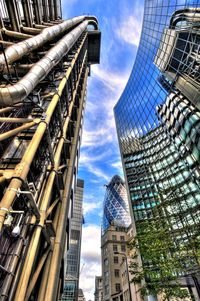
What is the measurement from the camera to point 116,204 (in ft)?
423

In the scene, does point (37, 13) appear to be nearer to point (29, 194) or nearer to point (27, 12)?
point (27, 12)

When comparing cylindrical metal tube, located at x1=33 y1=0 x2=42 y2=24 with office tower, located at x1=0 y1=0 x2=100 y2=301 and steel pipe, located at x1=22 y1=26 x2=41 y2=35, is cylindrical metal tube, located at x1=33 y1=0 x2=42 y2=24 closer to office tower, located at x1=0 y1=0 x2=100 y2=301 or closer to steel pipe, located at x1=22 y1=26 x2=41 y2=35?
office tower, located at x1=0 y1=0 x2=100 y2=301

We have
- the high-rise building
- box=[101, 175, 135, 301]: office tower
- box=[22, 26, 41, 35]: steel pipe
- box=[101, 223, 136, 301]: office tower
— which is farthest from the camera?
box=[101, 175, 135, 301]: office tower

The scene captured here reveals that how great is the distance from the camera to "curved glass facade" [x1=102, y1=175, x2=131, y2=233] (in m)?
121

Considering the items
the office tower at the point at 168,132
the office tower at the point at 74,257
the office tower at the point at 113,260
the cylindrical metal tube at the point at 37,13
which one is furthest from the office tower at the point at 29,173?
the office tower at the point at 74,257

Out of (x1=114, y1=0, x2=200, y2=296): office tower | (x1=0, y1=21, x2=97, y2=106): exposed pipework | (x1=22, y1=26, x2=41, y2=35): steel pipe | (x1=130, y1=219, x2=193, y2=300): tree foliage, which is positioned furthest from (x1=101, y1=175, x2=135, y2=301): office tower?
(x1=22, y1=26, x2=41, y2=35): steel pipe

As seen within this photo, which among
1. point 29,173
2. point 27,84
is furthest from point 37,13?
point 29,173

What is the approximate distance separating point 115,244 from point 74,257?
42.9 meters

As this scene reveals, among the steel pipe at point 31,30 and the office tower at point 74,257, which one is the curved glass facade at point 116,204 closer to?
the office tower at point 74,257

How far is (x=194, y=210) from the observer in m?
24.7

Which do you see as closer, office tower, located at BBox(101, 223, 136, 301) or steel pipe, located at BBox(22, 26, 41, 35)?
steel pipe, located at BBox(22, 26, 41, 35)

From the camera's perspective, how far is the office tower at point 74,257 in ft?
315

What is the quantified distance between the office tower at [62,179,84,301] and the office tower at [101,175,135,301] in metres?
20.0

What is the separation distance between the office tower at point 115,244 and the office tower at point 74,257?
786 inches
